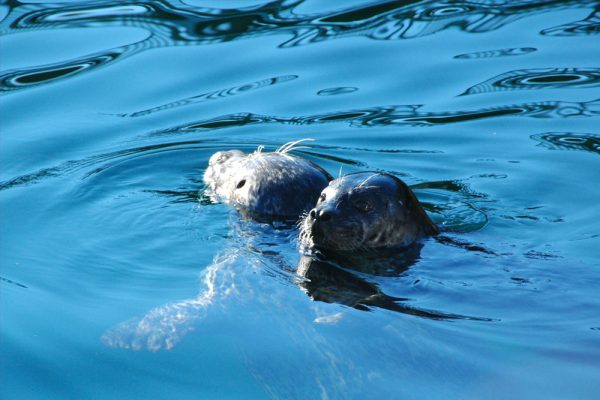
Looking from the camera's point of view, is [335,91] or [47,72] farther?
[47,72]

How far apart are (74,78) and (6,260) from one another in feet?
13.5

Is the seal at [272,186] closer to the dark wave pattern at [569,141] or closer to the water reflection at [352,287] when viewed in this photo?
the water reflection at [352,287]

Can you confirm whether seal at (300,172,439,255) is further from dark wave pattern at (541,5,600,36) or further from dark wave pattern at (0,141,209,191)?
dark wave pattern at (541,5,600,36)

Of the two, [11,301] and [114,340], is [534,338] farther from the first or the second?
[11,301]

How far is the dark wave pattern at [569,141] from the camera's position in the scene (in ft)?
27.6


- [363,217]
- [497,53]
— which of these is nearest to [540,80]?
[497,53]

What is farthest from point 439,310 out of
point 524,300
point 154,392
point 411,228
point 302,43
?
point 302,43

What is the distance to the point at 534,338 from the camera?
5266 mm

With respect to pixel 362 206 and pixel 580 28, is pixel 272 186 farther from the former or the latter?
pixel 580 28

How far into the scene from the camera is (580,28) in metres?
10.9

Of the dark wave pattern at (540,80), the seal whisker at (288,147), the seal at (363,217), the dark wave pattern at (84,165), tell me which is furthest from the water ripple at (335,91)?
the seal at (363,217)

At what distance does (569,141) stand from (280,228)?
2896mm

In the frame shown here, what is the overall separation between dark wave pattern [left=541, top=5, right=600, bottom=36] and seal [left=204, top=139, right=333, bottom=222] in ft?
14.3

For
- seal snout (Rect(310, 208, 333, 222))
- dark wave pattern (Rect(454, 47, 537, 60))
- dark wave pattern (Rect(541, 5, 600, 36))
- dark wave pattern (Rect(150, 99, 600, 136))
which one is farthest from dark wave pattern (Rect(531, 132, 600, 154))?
seal snout (Rect(310, 208, 333, 222))
